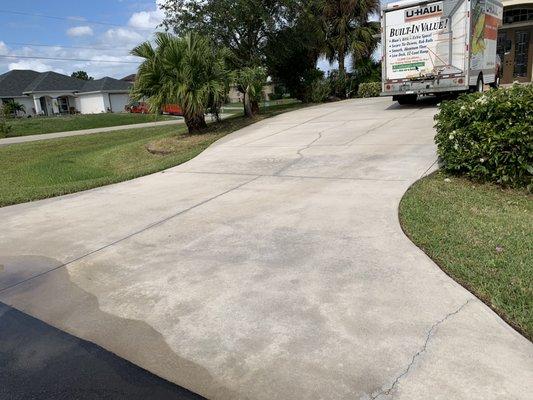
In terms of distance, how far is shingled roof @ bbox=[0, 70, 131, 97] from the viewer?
168 feet

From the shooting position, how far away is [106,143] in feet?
67.1

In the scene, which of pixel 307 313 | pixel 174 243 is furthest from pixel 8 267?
pixel 307 313

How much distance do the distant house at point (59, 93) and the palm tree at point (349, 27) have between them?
33.0m

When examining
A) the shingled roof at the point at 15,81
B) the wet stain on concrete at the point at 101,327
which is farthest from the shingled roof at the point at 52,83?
the wet stain on concrete at the point at 101,327

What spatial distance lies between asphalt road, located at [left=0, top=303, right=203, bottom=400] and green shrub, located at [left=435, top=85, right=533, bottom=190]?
547cm

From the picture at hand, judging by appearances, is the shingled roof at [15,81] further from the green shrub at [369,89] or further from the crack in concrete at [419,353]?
the crack in concrete at [419,353]

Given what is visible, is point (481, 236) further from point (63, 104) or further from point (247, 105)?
point (63, 104)

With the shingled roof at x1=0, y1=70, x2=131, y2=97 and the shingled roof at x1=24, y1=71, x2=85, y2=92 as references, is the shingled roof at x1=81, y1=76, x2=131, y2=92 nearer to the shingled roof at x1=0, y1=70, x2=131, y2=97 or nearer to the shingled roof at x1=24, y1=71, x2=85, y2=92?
the shingled roof at x1=0, y1=70, x2=131, y2=97

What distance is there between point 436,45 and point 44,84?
49927 mm

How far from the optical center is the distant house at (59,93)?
51406mm

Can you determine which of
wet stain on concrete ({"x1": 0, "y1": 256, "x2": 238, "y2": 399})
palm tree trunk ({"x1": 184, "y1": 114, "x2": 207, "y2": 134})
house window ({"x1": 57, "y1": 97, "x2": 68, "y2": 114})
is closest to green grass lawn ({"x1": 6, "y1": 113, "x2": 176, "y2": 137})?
palm tree trunk ({"x1": 184, "y1": 114, "x2": 207, "y2": 134})

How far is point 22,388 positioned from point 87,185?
6.19m

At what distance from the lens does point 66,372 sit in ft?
9.43

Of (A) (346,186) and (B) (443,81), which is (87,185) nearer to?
(A) (346,186)
